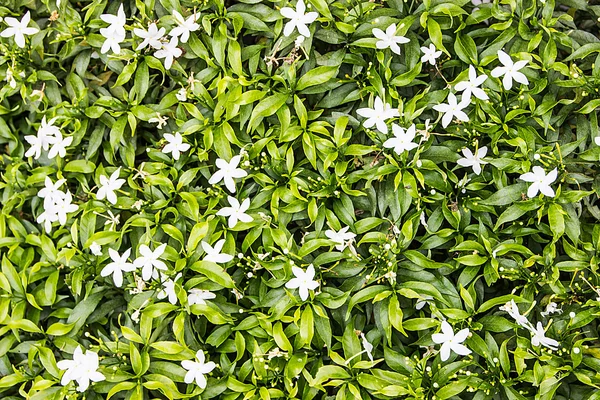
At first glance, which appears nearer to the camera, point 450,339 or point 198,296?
point 450,339

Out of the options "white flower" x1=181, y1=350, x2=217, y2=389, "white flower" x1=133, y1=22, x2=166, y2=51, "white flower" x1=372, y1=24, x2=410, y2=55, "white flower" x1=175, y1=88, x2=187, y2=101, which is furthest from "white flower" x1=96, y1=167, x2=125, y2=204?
"white flower" x1=372, y1=24, x2=410, y2=55

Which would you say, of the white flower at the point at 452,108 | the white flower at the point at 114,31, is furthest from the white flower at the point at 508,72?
the white flower at the point at 114,31

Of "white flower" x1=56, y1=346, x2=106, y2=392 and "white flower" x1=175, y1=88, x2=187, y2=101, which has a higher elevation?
"white flower" x1=175, y1=88, x2=187, y2=101

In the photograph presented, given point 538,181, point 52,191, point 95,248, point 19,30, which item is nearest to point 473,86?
point 538,181

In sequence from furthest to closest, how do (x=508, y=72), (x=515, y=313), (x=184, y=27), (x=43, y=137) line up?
(x=43, y=137)
(x=184, y=27)
(x=508, y=72)
(x=515, y=313)

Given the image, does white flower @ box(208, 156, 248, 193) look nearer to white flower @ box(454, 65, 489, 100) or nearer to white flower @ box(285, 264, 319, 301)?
white flower @ box(285, 264, 319, 301)

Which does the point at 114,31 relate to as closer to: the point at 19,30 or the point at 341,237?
the point at 19,30

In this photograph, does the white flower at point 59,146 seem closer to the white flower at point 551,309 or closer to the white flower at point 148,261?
the white flower at point 148,261
